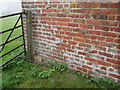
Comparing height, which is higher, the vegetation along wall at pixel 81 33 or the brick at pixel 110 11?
the brick at pixel 110 11

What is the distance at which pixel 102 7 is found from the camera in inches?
82.8

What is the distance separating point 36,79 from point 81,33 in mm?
1201

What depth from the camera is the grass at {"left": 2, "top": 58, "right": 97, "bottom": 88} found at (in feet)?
7.75

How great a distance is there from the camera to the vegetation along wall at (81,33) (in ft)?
6.98

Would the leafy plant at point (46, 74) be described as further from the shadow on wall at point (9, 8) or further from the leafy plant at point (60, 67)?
the shadow on wall at point (9, 8)

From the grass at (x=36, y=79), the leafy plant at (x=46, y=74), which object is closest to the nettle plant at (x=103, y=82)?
the grass at (x=36, y=79)

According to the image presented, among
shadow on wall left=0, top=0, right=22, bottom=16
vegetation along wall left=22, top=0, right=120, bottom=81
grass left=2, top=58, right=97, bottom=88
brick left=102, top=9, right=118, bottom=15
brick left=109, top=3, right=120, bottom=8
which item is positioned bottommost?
grass left=2, top=58, right=97, bottom=88

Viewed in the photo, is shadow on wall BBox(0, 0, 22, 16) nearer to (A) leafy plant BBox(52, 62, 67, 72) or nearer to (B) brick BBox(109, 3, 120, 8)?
(A) leafy plant BBox(52, 62, 67, 72)

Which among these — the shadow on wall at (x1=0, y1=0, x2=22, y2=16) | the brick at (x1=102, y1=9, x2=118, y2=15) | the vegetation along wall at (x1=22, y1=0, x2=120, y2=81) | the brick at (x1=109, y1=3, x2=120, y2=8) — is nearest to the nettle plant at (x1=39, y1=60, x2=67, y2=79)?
the vegetation along wall at (x1=22, y1=0, x2=120, y2=81)

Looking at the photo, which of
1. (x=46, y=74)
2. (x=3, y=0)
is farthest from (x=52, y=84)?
(x=3, y=0)

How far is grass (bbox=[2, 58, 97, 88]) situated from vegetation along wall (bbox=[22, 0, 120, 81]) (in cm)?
26

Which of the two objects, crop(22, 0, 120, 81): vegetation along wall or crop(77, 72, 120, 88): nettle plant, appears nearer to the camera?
crop(22, 0, 120, 81): vegetation along wall

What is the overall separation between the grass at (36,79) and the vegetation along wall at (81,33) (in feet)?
0.84

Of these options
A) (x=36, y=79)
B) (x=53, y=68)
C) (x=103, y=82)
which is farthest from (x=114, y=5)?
(x=36, y=79)
